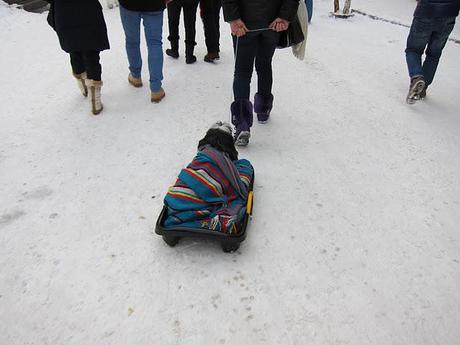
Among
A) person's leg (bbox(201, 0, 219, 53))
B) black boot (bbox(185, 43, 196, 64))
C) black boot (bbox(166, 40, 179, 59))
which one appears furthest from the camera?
black boot (bbox(166, 40, 179, 59))

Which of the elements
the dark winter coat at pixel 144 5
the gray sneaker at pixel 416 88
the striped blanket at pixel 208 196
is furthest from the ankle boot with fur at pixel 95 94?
the gray sneaker at pixel 416 88

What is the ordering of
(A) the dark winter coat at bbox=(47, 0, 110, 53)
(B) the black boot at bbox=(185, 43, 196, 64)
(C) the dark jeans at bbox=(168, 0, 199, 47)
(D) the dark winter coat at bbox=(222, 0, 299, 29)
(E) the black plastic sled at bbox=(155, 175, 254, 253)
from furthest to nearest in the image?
(B) the black boot at bbox=(185, 43, 196, 64), (C) the dark jeans at bbox=(168, 0, 199, 47), (A) the dark winter coat at bbox=(47, 0, 110, 53), (D) the dark winter coat at bbox=(222, 0, 299, 29), (E) the black plastic sled at bbox=(155, 175, 254, 253)

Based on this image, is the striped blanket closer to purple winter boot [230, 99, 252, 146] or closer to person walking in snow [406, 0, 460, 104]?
purple winter boot [230, 99, 252, 146]

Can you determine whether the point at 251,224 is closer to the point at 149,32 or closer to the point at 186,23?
the point at 149,32

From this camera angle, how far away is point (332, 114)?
3449 millimetres

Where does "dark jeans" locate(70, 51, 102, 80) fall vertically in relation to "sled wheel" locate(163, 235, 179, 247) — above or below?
above

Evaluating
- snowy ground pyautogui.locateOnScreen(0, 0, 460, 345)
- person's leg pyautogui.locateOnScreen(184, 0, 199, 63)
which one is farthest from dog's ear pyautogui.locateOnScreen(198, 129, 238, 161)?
person's leg pyautogui.locateOnScreen(184, 0, 199, 63)

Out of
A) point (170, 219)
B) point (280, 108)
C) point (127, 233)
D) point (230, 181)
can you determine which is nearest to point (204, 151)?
point (230, 181)

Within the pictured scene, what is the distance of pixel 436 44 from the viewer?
11.3 ft

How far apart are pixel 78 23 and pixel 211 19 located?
1838 mm

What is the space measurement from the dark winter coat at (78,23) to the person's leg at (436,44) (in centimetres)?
318

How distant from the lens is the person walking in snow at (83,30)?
2.83 metres

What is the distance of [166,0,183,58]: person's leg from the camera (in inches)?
161

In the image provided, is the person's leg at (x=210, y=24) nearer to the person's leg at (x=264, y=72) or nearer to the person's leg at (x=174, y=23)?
the person's leg at (x=174, y=23)
